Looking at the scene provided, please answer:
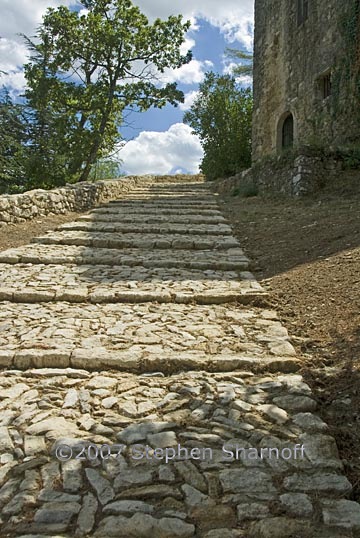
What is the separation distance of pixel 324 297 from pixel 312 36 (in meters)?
12.4

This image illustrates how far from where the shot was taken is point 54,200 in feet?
31.2

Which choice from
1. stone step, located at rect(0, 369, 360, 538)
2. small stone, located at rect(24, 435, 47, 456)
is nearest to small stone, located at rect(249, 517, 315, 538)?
stone step, located at rect(0, 369, 360, 538)

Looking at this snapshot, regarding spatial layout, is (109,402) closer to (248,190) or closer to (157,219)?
(157,219)

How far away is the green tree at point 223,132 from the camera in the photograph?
692 inches

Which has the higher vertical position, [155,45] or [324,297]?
[155,45]

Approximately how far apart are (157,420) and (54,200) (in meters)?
8.00

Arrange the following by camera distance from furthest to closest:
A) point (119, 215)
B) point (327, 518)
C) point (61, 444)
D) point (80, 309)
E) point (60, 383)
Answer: point (119, 215)
point (80, 309)
point (60, 383)
point (61, 444)
point (327, 518)

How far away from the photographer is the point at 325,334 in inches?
136

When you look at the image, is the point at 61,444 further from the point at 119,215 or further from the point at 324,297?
the point at 119,215

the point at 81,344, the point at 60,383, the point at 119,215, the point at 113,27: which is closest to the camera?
the point at 60,383

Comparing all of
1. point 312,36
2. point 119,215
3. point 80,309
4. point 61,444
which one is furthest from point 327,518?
point 312,36

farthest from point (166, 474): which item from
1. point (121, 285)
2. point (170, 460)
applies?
point (121, 285)

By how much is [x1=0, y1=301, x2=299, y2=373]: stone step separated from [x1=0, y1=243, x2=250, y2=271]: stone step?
62.3 inches

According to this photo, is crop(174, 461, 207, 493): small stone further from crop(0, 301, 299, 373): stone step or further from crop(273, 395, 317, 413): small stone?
crop(0, 301, 299, 373): stone step
